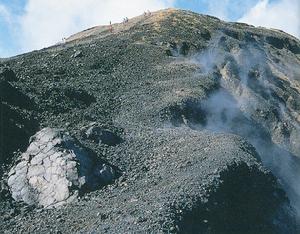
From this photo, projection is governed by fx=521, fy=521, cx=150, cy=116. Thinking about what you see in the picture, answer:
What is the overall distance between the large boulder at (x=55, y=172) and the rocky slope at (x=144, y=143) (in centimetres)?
8

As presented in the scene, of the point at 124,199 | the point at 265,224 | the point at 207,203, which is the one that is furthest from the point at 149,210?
the point at 265,224

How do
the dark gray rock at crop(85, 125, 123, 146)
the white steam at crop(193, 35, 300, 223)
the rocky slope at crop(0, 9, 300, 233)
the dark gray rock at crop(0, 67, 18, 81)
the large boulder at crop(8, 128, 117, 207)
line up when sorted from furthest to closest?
the white steam at crop(193, 35, 300, 223)
the dark gray rock at crop(0, 67, 18, 81)
the dark gray rock at crop(85, 125, 123, 146)
the large boulder at crop(8, 128, 117, 207)
the rocky slope at crop(0, 9, 300, 233)

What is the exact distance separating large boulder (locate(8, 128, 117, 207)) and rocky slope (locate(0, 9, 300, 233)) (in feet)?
0.26

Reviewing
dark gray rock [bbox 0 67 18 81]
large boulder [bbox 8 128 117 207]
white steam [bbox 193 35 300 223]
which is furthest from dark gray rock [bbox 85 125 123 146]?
white steam [bbox 193 35 300 223]

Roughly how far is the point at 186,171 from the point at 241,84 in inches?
1429

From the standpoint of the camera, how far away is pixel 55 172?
33.5 m

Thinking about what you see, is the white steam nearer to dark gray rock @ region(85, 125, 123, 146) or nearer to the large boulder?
dark gray rock @ region(85, 125, 123, 146)

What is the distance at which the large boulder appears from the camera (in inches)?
1278

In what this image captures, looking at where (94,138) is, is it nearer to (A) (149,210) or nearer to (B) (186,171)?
(B) (186,171)

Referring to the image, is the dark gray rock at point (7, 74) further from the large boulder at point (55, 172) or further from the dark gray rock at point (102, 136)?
the large boulder at point (55, 172)

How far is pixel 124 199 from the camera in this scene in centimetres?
3156

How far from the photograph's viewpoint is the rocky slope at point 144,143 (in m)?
30.9

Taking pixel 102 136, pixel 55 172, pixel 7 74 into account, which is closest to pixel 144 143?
pixel 102 136

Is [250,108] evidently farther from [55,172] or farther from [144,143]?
[55,172]
